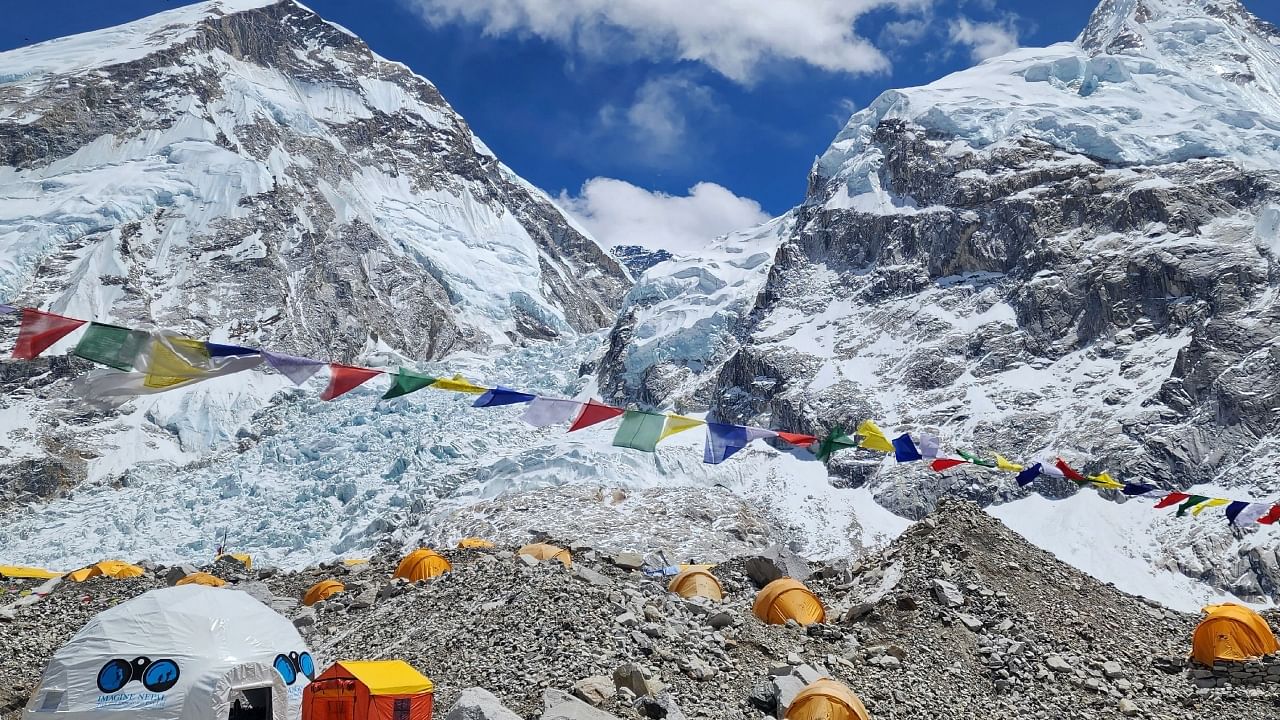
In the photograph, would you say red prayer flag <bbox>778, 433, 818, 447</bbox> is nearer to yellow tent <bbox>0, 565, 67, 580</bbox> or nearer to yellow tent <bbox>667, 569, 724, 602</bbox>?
yellow tent <bbox>667, 569, 724, 602</bbox>

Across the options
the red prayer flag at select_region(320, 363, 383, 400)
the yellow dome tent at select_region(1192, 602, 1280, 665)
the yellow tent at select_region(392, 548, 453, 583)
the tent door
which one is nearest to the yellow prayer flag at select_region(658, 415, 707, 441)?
the red prayer flag at select_region(320, 363, 383, 400)

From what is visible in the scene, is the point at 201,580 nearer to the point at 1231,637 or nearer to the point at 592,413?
the point at 592,413

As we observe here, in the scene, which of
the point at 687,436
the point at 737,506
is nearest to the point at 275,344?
the point at 687,436

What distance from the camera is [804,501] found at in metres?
79.3

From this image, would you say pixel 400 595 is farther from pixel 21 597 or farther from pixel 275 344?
pixel 275 344

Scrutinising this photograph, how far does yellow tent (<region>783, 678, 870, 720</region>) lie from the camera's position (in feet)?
39.9

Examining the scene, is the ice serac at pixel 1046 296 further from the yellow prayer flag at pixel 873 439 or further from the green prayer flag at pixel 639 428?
the green prayer flag at pixel 639 428

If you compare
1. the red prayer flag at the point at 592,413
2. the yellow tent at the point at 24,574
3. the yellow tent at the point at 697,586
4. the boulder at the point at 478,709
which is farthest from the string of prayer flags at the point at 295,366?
the yellow tent at the point at 24,574

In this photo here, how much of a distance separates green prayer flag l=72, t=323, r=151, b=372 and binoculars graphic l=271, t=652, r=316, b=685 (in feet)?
14.5

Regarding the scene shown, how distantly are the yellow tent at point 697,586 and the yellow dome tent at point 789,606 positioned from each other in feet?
7.36

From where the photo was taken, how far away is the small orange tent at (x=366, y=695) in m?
12.4

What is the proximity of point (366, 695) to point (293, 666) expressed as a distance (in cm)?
214

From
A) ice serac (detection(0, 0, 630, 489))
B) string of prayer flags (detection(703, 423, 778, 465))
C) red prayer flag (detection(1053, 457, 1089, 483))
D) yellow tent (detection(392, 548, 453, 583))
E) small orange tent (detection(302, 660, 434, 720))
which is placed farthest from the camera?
ice serac (detection(0, 0, 630, 489))

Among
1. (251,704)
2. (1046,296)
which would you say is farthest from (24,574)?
(1046,296)
